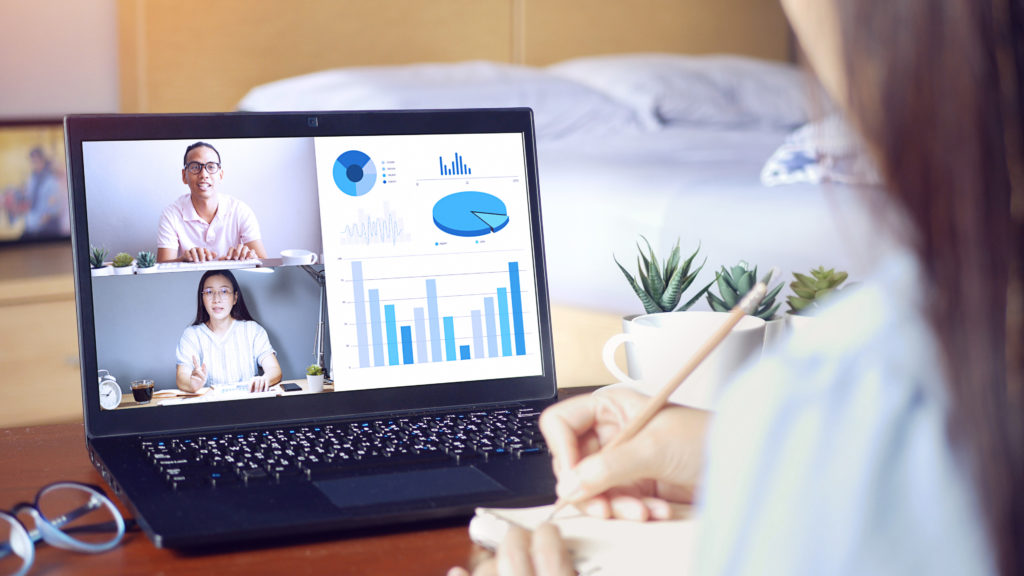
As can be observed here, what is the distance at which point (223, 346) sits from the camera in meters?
0.76

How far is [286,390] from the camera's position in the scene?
0.77m

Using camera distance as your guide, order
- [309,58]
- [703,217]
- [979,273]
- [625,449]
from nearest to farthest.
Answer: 1. [979,273]
2. [625,449]
3. [703,217]
4. [309,58]

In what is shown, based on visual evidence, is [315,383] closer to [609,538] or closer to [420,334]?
[420,334]

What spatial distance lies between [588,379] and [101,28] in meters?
1.88

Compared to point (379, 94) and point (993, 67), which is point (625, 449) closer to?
point (993, 67)

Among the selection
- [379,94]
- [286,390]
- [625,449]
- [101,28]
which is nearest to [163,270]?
[286,390]

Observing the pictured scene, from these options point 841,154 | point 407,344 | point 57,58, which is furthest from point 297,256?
point 57,58

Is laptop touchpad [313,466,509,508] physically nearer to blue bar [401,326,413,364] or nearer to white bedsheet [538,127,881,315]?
blue bar [401,326,413,364]

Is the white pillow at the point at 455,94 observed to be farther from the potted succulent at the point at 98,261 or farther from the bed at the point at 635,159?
the potted succulent at the point at 98,261

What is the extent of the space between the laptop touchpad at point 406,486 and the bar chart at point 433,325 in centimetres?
18

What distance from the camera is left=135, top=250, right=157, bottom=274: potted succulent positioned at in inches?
29.9

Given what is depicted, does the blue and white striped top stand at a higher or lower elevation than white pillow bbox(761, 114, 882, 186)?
lower

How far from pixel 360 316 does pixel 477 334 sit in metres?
0.10

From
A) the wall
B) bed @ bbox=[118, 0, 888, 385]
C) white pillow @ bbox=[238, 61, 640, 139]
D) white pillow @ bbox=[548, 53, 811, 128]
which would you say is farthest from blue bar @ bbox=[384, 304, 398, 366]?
white pillow @ bbox=[548, 53, 811, 128]
